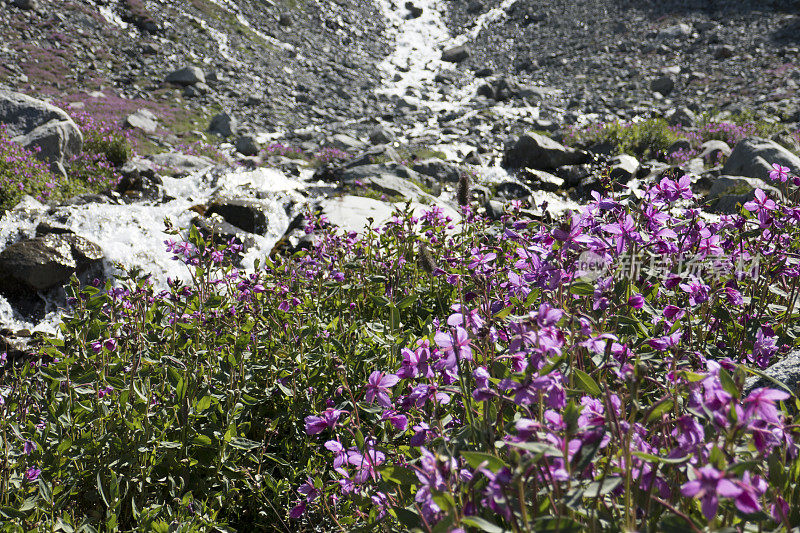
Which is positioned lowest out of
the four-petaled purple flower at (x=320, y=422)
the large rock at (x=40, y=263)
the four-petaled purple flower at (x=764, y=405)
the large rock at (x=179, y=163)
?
the large rock at (x=179, y=163)

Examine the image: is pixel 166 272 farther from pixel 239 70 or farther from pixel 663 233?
pixel 239 70

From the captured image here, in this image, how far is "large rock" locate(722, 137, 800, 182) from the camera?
10.1 meters

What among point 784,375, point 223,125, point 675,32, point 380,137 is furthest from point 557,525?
point 675,32

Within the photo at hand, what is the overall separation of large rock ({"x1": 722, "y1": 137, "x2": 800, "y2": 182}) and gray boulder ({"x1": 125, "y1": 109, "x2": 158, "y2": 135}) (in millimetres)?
16583

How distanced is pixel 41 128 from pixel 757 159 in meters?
15.6

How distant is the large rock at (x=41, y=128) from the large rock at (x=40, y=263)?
4.83 metres

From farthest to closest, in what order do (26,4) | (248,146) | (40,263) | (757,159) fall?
(26,4) < (248,146) < (757,159) < (40,263)

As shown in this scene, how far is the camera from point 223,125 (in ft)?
62.5

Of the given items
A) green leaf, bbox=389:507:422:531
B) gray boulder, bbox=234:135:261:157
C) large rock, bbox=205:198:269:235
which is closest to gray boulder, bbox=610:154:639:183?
large rock, bbox=205:198:269:235

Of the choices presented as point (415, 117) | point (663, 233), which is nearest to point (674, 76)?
point (415, 117)

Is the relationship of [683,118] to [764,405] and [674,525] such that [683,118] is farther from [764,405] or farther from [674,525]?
[674,525]

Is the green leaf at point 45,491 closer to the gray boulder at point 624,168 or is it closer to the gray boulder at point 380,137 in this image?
the gray boulder at point 624,168

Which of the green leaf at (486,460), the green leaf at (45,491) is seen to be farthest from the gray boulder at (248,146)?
the green leaf at (486,460)

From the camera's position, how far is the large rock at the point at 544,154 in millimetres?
14672
